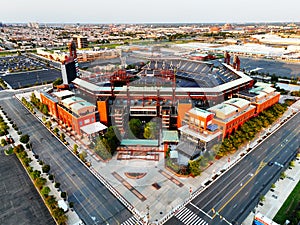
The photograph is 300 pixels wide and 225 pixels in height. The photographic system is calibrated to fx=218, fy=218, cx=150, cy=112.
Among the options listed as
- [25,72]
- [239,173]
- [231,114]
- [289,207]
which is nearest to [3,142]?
[239,173]

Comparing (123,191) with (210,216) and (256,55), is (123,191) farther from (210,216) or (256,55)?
(256,55)

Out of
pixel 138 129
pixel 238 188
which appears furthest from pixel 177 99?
pixel 238 188

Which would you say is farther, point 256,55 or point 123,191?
point 256,55

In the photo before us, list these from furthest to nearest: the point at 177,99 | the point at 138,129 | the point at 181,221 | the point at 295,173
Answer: the point at 177,99 → the point at 138,129 → the point at 295,173 → the point at 181,221

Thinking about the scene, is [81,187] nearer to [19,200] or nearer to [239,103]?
[19,200]

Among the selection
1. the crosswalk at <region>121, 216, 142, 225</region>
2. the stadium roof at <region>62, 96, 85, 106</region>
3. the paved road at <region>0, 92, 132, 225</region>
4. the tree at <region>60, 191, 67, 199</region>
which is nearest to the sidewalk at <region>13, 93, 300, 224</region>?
the crosswalk at <region>121, 216, 142, 225</region>

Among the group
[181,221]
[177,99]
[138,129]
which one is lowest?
[181,221]

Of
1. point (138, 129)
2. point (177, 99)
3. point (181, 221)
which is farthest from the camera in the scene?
point (177, 99)

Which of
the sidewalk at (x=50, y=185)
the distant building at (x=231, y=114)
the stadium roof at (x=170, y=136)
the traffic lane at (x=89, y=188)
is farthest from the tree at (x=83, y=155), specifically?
the distant building at (x=231, y=114)
